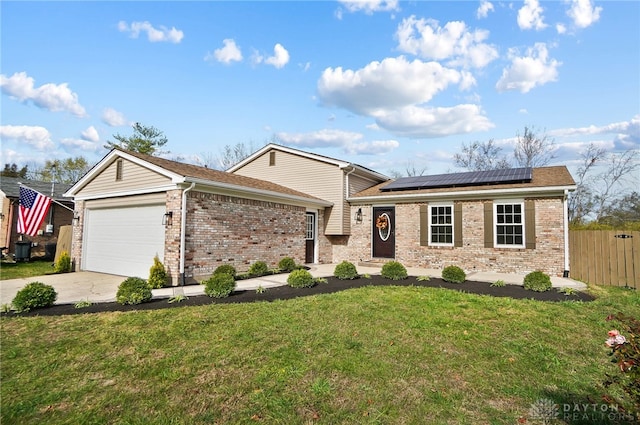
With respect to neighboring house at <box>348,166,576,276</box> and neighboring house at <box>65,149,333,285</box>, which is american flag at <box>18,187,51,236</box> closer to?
neighboring house at <box>65,149,333,285</box>

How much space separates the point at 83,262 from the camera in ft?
39.7

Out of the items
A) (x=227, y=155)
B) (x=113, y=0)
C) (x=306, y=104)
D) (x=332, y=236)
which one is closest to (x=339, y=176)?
(x=332, y=236)

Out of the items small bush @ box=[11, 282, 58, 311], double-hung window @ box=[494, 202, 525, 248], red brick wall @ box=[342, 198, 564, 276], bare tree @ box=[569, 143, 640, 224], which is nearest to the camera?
small bush @ box=[11, 282, 58, 311]

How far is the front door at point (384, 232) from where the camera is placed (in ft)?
45.8

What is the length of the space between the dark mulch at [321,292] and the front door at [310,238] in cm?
449

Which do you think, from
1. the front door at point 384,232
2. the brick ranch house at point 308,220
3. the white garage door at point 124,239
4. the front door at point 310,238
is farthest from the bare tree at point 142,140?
the front door at point 384,232

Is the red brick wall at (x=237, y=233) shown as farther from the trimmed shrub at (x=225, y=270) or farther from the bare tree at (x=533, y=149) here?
the bare tree at (x=533, y=149)

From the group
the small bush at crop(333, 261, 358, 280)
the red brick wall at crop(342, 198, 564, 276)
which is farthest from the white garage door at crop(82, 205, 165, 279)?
the red brick wall at crop(342, 198, 564, 276)

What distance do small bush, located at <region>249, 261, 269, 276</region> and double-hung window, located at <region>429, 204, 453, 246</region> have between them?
264 inches

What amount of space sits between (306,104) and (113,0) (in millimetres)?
9062

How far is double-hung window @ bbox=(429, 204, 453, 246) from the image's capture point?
12609 mm

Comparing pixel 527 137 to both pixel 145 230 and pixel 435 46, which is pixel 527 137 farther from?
pixel 145 230

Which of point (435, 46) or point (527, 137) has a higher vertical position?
point (527, 137)

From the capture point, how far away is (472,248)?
1206 cm
